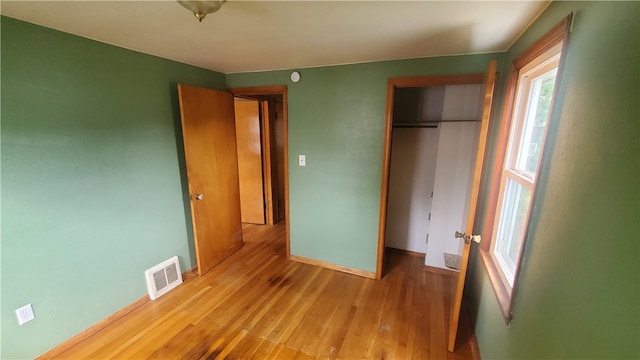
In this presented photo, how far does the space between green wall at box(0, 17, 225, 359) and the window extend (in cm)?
261

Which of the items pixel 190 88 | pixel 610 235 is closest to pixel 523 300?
pixel 610 235

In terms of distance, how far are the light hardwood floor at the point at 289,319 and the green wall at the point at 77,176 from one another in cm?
31

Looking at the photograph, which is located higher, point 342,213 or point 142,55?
point 142,55

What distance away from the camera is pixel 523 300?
1.11 meters

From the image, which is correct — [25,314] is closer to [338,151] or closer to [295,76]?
[338,151]

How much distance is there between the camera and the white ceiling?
4.09ft

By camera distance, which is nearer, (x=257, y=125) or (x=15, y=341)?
(x=15, y=341)

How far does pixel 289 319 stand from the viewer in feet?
6.70

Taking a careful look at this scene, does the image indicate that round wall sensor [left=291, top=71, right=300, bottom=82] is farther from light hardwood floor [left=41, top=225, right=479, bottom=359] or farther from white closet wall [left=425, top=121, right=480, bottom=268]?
light hardwood floor [left=41, top=225, right=479, bottom=359]

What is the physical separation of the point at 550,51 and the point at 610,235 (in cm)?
95

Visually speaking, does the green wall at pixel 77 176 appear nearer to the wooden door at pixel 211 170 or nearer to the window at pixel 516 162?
the wooden door at pixel 211 170

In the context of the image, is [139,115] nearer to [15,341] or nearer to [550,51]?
[15,341]

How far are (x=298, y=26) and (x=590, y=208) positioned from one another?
154cm

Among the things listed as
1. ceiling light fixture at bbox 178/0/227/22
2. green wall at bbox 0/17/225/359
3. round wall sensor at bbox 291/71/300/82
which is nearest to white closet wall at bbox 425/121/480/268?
round wall sensor at bbox 291/71/300/82
